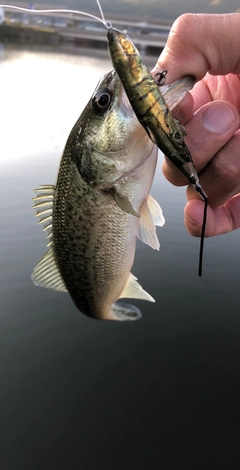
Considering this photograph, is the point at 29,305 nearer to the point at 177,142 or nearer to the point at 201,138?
the point at 201,138

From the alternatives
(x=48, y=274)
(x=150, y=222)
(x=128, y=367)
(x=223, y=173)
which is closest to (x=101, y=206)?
(x=150, y=222)

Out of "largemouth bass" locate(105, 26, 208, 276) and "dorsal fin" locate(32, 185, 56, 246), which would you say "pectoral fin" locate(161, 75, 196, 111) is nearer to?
"largemouth bass" locate(105, 26, 208, 276)

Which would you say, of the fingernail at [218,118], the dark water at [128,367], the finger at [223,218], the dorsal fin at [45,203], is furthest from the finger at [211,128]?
the dark water at [128,367]

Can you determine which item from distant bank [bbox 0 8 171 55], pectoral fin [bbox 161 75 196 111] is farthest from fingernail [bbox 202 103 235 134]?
distant bank [bbox 0 8 171 55]

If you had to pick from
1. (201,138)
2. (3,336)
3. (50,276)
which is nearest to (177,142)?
(201,138)

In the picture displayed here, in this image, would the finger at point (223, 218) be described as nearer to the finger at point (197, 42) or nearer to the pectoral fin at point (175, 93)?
the finger at point (197, 42)

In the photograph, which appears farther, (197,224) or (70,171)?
(197,224)

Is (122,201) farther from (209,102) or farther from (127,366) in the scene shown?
(127,366)
